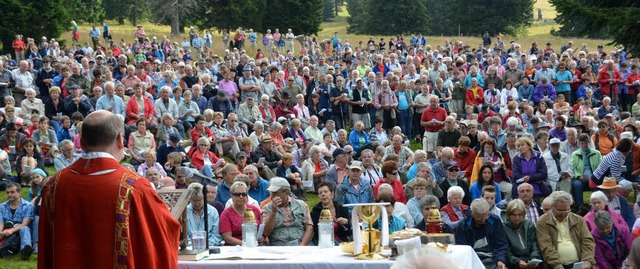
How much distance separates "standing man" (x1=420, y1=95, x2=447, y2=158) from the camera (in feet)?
57.9

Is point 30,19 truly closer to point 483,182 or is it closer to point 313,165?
point 313,165

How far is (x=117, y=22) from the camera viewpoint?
69.5 meters

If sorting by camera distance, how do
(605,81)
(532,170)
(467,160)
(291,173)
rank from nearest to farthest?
(532,170) → (467,160) → (291,173) → (605,81)

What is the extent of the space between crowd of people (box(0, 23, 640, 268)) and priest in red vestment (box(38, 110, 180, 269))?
4.53 feet

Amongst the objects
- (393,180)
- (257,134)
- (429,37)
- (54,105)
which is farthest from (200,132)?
(429,37)

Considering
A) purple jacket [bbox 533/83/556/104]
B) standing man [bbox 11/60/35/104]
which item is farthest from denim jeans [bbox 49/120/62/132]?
purple jacket [bbox 533/83/556/104]

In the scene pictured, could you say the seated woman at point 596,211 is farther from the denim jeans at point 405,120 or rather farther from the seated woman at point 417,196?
the denim jeans at point 405,120

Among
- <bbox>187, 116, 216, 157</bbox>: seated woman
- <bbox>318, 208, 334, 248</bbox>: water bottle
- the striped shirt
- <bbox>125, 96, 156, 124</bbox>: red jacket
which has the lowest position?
the striped shirt

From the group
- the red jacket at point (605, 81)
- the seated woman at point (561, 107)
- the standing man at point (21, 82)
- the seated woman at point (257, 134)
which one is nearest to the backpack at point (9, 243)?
the seated woman at point (257, 134)

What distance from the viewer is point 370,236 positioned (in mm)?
6438

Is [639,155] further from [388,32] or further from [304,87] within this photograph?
[388,32]

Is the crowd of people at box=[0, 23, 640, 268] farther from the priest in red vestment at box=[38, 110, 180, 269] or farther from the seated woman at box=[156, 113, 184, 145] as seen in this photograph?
the priest in red vestment at box=[38, 110, 180, 269]

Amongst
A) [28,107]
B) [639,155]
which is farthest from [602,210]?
[28,107]

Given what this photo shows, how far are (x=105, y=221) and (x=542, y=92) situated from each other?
1753cm
